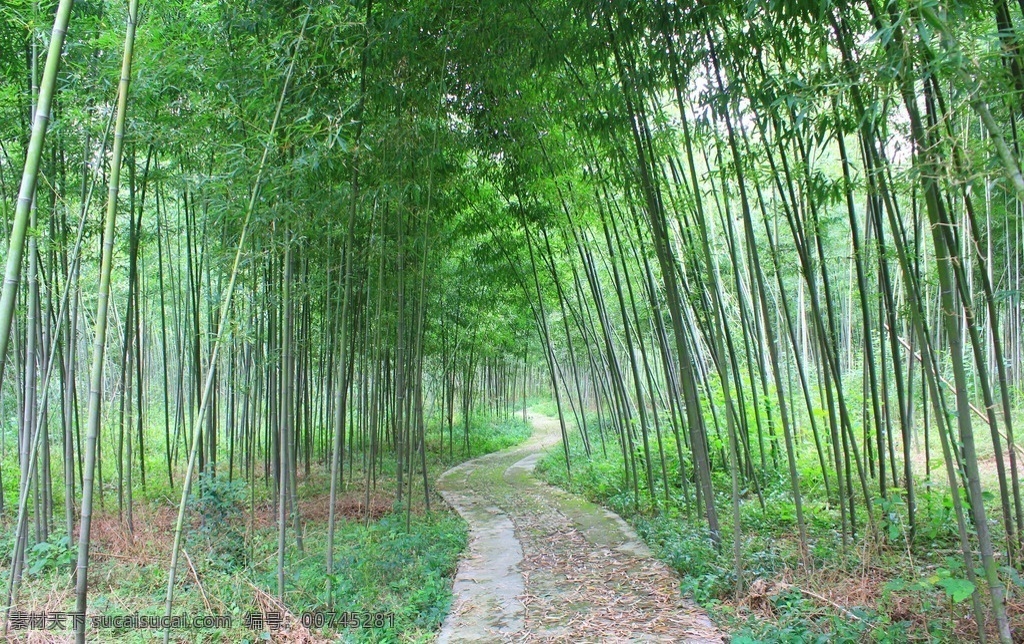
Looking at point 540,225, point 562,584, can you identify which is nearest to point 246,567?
point 562,584

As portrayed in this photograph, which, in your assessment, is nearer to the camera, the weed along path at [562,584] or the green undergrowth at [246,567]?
the weed along path at [562,584]

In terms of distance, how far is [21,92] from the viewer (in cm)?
347

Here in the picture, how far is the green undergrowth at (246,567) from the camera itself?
297cm

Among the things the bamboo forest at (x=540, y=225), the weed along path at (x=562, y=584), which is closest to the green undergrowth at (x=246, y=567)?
the bamboo forest at (x=540, y=225)

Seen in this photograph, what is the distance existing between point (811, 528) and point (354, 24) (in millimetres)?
3986

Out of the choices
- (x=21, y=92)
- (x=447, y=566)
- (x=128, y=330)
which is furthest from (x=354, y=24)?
(x=447, y=566)

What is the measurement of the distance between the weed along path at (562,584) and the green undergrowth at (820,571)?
17cm

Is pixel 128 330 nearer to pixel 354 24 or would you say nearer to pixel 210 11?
pixel 210 11

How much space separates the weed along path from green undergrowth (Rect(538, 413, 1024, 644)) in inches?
6.9

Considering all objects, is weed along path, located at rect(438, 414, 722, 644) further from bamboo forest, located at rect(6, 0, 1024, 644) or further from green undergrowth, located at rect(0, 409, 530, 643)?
green undergrowth, located at rect(0, 409, 530, 643)

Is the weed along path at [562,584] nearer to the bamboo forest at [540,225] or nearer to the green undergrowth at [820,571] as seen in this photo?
the bamboo forest at [540,225]

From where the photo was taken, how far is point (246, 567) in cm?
370

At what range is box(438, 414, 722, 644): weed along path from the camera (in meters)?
2.83

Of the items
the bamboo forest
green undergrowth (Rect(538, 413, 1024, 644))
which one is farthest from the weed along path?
green undergrowth (Rect(538, 413, 1024, 644))
